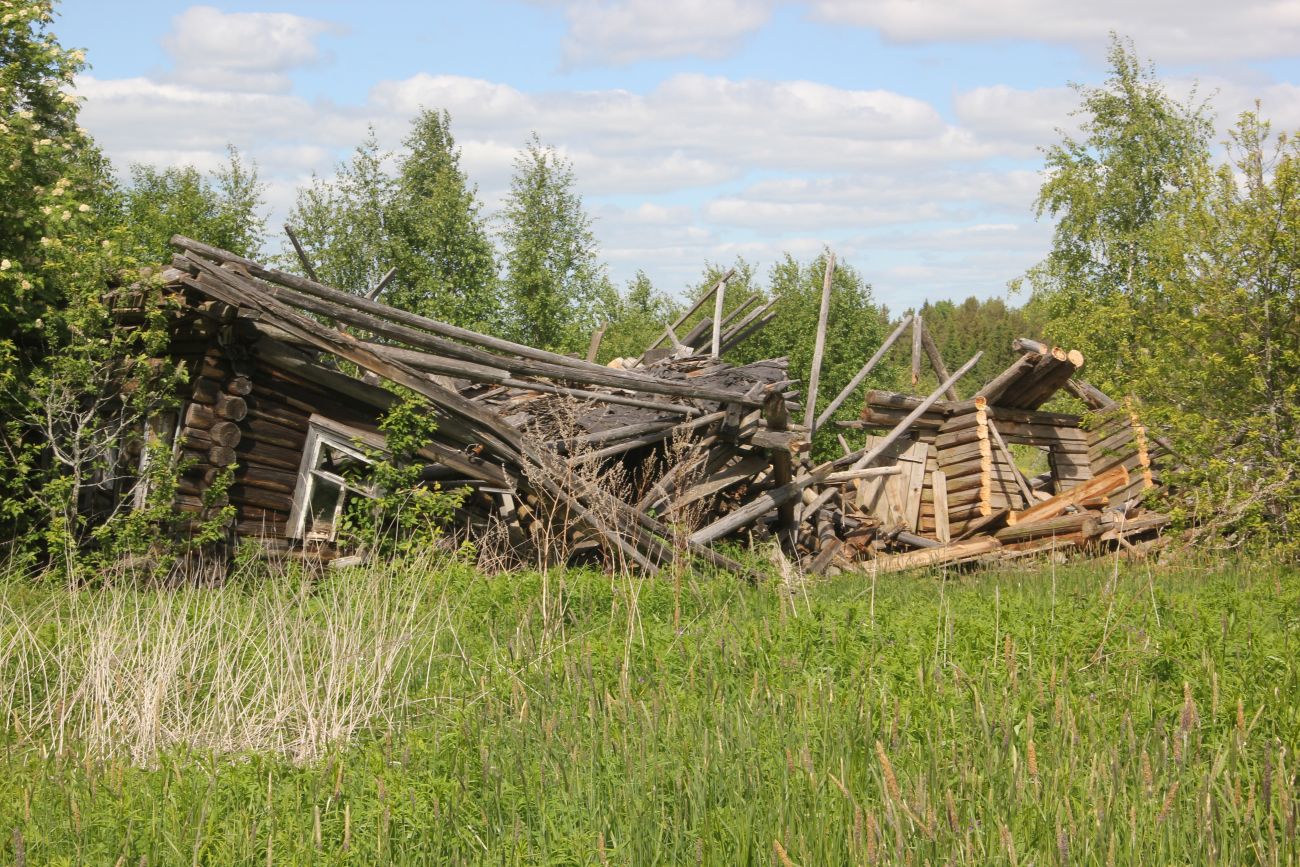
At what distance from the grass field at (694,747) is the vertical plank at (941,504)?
910cm

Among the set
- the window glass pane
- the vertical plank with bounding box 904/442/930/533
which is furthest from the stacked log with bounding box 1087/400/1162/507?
the window glass pane

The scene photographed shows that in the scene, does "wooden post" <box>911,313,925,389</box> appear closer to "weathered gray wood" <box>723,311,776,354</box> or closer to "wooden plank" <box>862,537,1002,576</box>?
"weathered gray wood" <box>723,311,776,354</box>

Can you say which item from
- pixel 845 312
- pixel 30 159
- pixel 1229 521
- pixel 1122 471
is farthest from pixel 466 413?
pixel 845 312

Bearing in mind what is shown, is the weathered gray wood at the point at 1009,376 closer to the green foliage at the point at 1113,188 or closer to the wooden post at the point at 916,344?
the wooden post at the point at 916,344

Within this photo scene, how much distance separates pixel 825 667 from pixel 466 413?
5.63 metres

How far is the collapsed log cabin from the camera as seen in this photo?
10109 mm

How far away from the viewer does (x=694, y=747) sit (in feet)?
12.8

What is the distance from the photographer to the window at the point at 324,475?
35.6 feet

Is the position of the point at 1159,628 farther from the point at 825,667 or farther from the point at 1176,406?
the point at 1176,406

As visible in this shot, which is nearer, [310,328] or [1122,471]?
[310,328]

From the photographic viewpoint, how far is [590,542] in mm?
11016

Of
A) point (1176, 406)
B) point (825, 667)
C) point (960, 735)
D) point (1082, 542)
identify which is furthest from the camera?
point (1082, 542)

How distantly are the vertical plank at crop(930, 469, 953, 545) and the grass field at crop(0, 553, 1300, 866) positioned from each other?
9.10 m

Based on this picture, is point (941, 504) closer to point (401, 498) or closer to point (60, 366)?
point (401, 498)
